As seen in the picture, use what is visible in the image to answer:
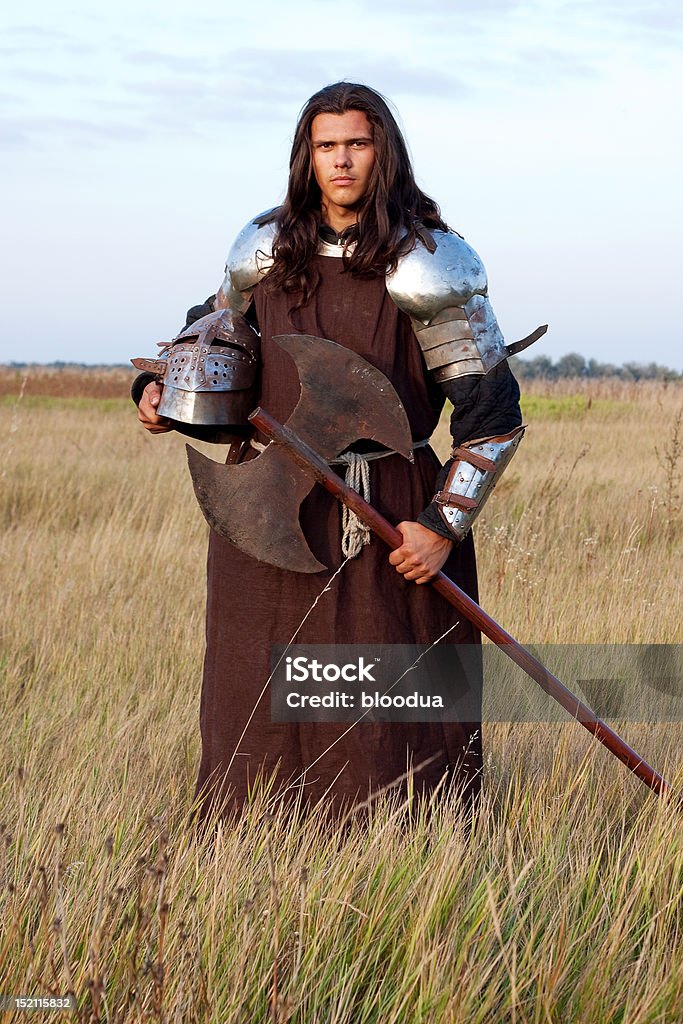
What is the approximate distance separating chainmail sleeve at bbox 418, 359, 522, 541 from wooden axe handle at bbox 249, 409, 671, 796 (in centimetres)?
9

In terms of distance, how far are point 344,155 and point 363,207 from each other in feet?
0.38

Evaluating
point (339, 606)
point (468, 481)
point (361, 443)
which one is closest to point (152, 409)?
point (361, 443)

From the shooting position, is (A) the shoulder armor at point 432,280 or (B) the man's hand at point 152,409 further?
(B) the man's hand at point 152,409

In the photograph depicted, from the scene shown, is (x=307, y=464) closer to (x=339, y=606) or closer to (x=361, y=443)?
(x=361, y=443)

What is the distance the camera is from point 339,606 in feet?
8.53

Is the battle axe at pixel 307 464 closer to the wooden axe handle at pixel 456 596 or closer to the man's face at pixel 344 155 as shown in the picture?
the wooden axe handle at pixel 456 596

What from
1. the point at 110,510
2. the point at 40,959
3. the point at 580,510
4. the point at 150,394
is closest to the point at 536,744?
the point at 150,394

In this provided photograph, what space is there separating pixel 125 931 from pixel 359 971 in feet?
1.29

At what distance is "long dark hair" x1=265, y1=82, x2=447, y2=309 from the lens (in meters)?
2.51

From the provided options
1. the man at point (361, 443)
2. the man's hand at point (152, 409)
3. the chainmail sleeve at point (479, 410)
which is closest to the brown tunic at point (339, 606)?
the man at point (361, 443)

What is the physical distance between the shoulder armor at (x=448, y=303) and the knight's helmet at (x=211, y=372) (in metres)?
0.36

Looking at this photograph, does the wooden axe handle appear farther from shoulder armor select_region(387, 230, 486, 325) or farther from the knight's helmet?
shoulder armor select_region(387, 230, 486, 325)

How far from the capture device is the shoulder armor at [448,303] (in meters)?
2.48

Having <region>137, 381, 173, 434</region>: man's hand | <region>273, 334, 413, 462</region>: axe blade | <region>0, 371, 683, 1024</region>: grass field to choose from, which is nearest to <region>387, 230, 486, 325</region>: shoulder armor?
<region>273, 334, 413, 462</region>: axe blade
